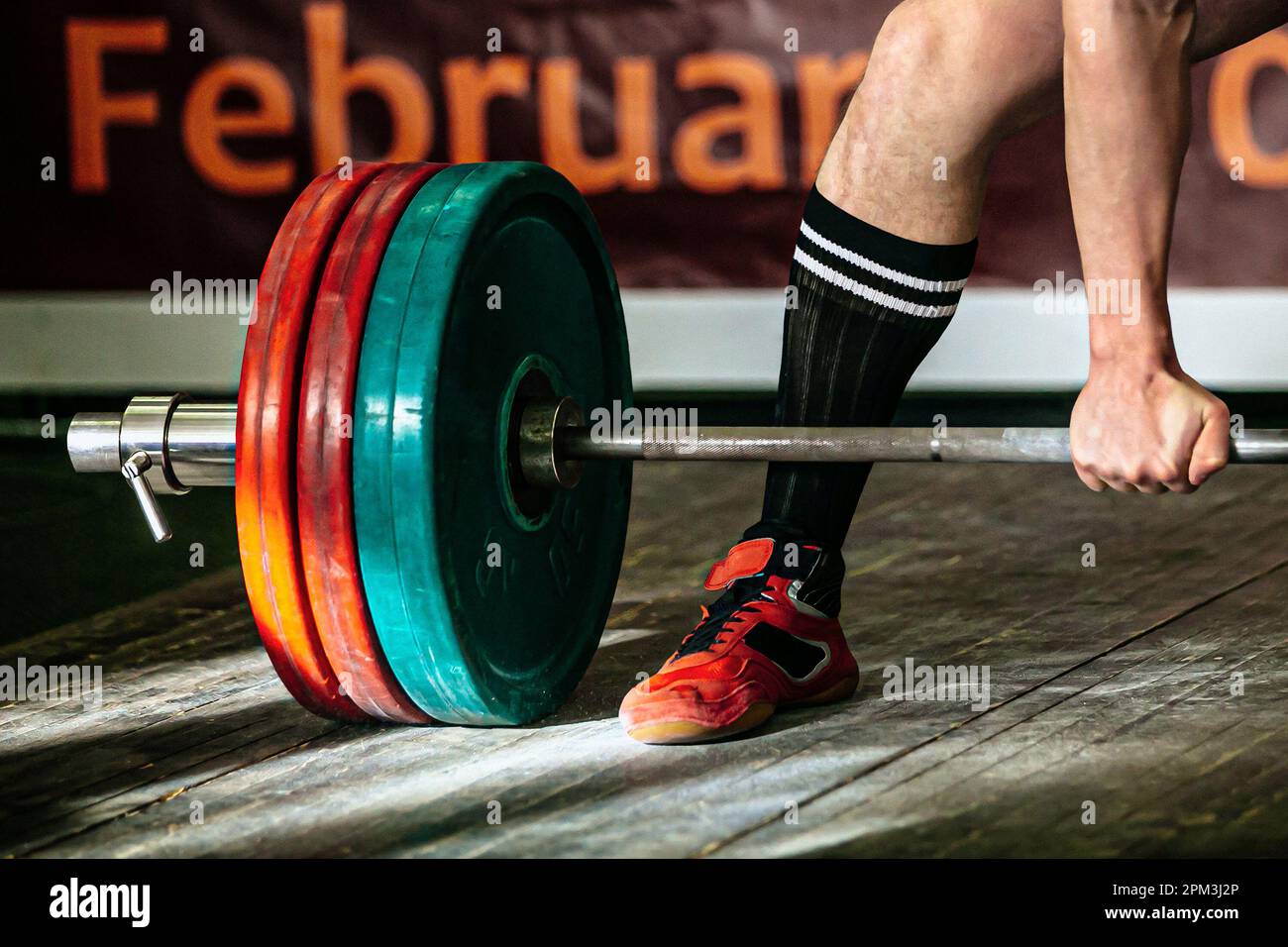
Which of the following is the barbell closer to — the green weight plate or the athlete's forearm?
the green weight plate

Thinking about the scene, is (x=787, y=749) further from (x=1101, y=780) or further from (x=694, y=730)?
(x=1101, y=780)

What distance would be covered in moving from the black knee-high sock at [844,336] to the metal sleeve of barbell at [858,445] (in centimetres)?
14

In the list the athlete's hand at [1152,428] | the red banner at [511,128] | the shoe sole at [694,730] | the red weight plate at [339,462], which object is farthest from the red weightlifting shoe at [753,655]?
the red banner at [511,128]

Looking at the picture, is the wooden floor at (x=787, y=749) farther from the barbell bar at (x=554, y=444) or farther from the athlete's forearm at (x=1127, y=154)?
the athlete's forearm at (x=1127, y=154)

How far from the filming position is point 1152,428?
1.22 m

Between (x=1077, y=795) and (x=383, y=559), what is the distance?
584 mm

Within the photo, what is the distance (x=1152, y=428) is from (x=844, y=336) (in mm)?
382

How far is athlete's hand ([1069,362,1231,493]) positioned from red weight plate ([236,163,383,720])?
638mm

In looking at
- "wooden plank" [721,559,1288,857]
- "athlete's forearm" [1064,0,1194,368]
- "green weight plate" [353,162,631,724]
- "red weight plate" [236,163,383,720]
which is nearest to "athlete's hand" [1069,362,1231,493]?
"athlete's forearm" [1064,0,1194,368]

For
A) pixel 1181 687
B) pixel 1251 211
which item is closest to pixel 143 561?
pixel 1181 687

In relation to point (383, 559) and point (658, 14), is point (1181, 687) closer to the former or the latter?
point (383, 559)

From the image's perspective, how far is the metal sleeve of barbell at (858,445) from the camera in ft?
4.35

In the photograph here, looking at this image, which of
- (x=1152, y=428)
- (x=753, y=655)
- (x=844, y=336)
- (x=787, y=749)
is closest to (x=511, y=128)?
(x=844, y=336)

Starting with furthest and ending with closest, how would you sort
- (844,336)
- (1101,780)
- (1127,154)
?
1. (844,336)
2. (1101,780)
3. (1127,154)
